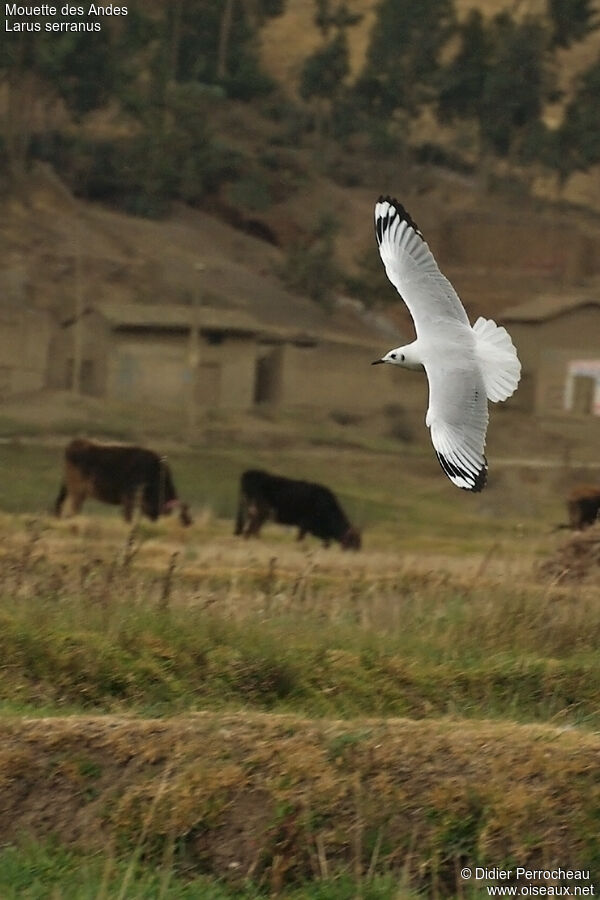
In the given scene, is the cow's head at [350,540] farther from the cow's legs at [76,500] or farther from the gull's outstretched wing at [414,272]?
the gull's outstretched wing at [414,272]

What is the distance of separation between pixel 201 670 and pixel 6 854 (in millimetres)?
2079

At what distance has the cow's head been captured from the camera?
26998mm

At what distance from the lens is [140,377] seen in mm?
51875

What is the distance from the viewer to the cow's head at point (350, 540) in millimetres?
26998

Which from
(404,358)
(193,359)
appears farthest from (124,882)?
(193,359)

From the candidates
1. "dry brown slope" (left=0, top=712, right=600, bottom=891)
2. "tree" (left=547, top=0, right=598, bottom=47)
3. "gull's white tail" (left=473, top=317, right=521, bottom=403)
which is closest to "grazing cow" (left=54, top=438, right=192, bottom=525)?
"gull's white tail" (left=473, top=317, right=521, bottom=403)

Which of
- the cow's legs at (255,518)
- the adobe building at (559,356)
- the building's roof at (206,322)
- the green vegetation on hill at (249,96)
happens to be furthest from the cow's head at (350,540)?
the green vegetation on hill at (249,96)

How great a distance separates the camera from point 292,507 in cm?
2798

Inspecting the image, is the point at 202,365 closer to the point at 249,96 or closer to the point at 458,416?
the point at 249,96

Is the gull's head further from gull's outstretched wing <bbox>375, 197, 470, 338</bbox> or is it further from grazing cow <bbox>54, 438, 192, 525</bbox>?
grazing cow <bbox>54, 438, 192, 525</bbox>

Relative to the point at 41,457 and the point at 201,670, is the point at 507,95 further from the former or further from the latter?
the point at 201,670

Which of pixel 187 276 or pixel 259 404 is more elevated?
pixel 187 276

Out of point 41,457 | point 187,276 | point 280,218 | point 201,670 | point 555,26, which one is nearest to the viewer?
point 201,670

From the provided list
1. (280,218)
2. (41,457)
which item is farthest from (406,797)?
(280,218)
